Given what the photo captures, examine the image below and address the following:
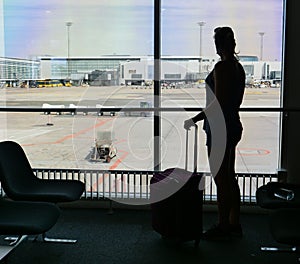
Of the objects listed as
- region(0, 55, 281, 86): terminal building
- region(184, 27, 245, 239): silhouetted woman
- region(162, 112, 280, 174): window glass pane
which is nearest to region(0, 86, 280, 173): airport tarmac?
region(162, 112, 280, 174): window glass pane

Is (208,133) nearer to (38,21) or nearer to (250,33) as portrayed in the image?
(250,33)

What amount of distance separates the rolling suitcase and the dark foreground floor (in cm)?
12

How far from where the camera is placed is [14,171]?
341 cm

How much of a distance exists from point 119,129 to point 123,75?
54 cm

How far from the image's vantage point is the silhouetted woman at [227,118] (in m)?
3.22

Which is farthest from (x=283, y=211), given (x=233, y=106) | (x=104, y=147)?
(x=104, y=147)

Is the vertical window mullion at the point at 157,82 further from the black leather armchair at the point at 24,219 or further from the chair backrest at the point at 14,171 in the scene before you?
the black leather armchair at the point at 24,219

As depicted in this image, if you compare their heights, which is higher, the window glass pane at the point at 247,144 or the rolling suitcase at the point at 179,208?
the window glass pane at the point at 247,144

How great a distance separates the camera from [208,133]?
3.37 metres

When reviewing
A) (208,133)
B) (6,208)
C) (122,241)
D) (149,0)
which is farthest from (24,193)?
(149,0)

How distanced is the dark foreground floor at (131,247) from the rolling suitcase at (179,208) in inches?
4.9

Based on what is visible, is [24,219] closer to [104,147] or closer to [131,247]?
[131,247]

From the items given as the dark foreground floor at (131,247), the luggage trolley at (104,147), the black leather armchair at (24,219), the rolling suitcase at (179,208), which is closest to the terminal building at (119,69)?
the luggage trolley at (104,147)

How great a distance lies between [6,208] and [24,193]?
1.05ft
